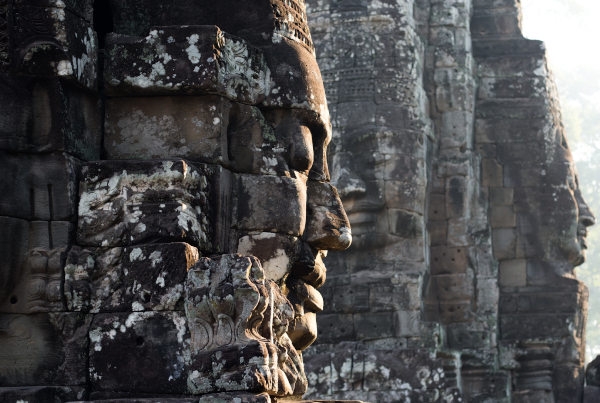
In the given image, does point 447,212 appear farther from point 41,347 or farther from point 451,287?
point 41,347

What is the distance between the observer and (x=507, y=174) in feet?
68.8

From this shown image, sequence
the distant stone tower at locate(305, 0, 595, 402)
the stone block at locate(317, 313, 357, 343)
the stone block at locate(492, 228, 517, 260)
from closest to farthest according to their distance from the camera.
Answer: the stone block at locate(317, 313, 357, 343) → the distant stone tower at locate(305, 0, 595, 402) → the stone block at locate(492, 228, 517, 260)

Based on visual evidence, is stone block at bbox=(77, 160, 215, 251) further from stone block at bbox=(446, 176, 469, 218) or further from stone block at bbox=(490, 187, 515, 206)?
stone block at bbox=(490, 187, 515, 206)

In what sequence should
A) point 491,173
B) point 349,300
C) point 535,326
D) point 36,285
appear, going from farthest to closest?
1. point 491,173
2. point 535,326
3. point 349,300
4. point 36,285

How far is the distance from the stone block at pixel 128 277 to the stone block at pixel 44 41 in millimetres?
958

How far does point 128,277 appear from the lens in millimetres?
7895

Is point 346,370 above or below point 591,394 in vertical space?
above

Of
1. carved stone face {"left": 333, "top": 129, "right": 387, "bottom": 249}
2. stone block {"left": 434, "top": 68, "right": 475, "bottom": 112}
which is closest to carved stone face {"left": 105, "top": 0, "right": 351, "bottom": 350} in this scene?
carved stone face {"left": 333, "top": 129, "right": 387, "bottom": 249}

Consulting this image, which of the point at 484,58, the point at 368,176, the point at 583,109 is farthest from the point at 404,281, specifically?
the point at 583,109

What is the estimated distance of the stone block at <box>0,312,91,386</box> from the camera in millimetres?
7926

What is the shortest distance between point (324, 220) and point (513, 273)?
12226 millimetres

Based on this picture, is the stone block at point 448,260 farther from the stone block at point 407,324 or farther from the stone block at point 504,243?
the stone block at point 407,324

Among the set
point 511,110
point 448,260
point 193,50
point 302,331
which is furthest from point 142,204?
point 511,110

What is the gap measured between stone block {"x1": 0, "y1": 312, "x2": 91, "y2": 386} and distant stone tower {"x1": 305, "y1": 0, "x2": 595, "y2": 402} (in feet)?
30.6
